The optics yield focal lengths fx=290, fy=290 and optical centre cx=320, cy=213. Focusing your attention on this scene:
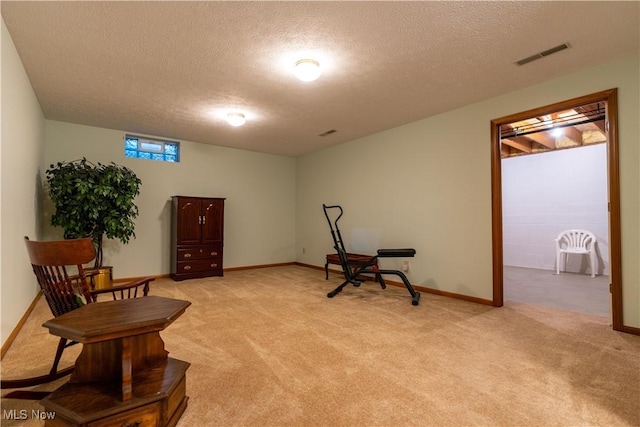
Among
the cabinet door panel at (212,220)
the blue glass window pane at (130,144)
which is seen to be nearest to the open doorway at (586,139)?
the cabinet door panel at (212,220)

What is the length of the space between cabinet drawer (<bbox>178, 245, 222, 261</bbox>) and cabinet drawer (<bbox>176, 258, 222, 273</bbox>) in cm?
7

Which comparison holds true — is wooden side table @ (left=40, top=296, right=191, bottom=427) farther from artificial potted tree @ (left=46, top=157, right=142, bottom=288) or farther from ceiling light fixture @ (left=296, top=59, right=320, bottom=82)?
artificial potted tree @ (left=46, top=157, right=142, bottom=288)

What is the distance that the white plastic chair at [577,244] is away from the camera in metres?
5.41

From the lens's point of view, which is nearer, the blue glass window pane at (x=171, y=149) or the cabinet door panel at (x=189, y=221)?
the cabinet door panel at (x=189, y=221)

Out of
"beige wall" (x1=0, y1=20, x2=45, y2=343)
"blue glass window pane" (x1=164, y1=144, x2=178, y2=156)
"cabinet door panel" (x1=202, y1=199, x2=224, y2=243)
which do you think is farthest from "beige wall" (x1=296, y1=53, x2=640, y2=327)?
"beige wall" (x1=0, y1=20, x2=45, y2=343)

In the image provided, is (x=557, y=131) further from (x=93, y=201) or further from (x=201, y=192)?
(x=93, y=201)

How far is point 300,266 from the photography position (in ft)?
21.8

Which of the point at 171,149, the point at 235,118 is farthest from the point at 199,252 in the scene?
the point at 235,118

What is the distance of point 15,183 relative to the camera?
8.49 feet

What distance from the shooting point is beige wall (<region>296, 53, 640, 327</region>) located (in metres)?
2.68

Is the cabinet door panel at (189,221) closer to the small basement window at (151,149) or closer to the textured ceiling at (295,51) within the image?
the small basement window at (151,149)

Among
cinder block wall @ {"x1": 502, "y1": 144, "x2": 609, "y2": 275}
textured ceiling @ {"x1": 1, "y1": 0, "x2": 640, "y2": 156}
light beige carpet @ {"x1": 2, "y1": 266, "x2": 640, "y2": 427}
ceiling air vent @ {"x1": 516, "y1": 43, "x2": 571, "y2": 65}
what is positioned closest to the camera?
light beige carpet @ {"x1": 2, "y1": 266, "x2": 640, "y2": 427}

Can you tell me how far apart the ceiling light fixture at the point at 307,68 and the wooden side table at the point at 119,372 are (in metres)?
2.19

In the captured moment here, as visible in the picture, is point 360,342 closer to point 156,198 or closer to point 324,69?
point 324,69
